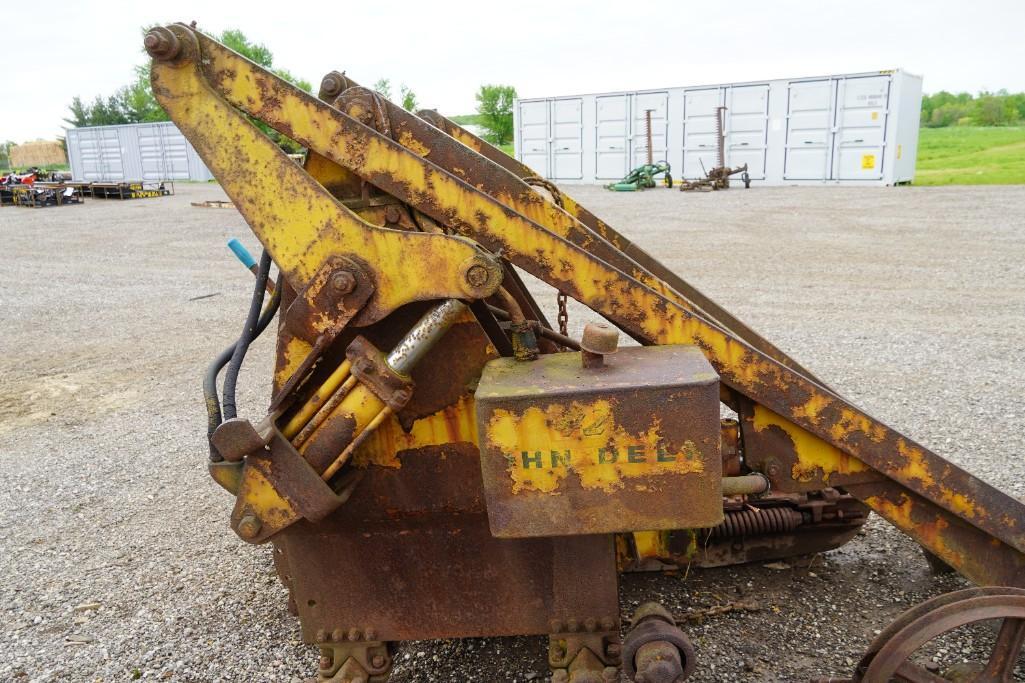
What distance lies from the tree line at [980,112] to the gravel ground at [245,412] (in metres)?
59.6

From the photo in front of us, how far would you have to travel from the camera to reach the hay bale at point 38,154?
50875 millimetres

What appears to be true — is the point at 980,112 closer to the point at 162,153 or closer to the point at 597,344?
the point at 162,153

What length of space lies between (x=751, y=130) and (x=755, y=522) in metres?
21.4

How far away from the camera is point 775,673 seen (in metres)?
2.52

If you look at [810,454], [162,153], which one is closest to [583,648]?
[810,454]

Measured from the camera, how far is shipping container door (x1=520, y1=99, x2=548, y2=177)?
2564 cm

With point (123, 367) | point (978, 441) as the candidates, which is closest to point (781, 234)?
point (978, 441)

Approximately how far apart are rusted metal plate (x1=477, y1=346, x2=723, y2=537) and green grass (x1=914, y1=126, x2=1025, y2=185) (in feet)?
71.7

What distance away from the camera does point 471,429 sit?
84.6 inches

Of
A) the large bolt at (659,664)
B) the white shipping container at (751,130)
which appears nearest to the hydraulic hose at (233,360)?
the large bolt at (659,664)

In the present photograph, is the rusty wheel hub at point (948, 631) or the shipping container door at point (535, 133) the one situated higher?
the shipping container door at point (535, 133)

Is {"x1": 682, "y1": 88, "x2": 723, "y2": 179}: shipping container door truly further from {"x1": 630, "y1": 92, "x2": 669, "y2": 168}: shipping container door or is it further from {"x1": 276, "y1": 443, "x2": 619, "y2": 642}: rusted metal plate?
{"x1": 276, "y1": 443, "x2": 619, "y2": 642}: rusted metal plate

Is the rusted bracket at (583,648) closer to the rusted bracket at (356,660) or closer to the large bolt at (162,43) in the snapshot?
the rusted bracket at (356,660)

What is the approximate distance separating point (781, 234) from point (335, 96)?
10.8 metres
